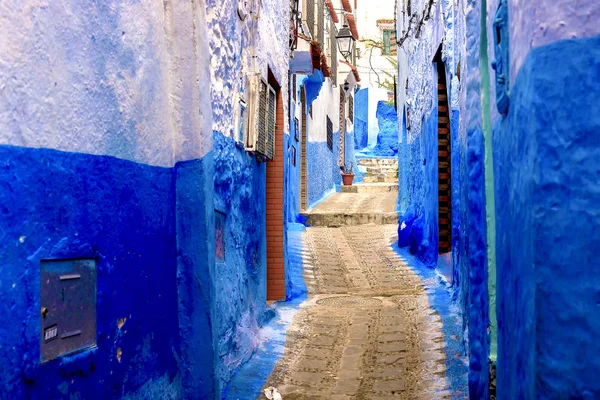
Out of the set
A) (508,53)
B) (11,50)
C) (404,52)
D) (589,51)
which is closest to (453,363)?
(508,53)

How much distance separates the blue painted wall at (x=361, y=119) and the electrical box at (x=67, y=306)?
29245mm

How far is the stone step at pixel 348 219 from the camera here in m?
15.3

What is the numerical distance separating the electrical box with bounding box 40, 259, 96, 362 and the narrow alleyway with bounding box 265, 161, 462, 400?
8.24 feet

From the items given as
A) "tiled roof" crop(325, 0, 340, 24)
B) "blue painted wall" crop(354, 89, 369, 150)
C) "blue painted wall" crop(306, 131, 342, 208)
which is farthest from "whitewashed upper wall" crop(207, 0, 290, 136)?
"blue painted wall" crop(354, 89, 369, 150)

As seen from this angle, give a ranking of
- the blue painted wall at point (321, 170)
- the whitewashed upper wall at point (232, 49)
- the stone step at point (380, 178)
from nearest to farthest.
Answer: the whitewashed upper wall at point (232, 49), the blue painted wall at point (321, 170), the stone step at point (380, 178)

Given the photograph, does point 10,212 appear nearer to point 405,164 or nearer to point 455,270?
point 455,270

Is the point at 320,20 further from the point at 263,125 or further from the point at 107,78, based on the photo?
the point at 107,78

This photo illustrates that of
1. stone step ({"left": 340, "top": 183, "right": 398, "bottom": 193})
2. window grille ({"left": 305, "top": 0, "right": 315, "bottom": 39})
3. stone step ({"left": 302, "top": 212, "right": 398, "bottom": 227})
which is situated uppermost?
window grille ({"left": 305, "top": 0, "right": 315, "bottom": 39})

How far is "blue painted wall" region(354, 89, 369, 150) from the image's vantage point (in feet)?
107

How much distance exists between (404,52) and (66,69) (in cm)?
1279

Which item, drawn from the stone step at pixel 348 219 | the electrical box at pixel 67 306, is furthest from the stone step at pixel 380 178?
the electrical box at pixel 67 306

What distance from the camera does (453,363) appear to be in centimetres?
613

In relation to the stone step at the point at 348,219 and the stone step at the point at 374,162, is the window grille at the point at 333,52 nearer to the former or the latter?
the stone step at the point at 348,219

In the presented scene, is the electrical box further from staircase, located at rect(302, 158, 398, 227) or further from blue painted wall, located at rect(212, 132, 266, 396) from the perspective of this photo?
staircase, located at rect(302, 158, 398, 227)
